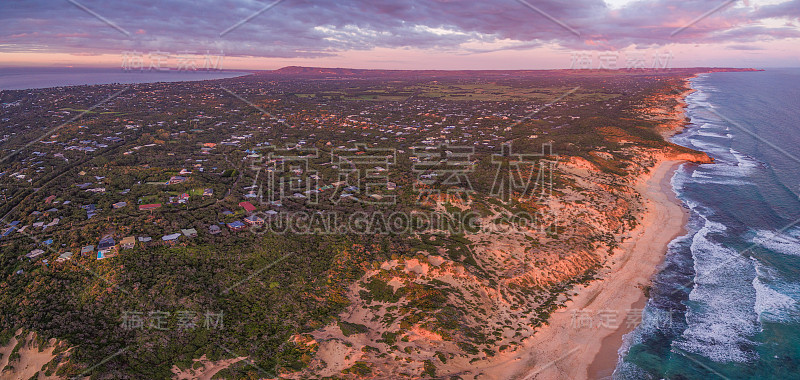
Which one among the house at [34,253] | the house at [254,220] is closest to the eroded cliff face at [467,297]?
the house at [254,220]

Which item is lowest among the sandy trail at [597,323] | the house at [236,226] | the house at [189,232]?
A: the sandy trail at [597,323]

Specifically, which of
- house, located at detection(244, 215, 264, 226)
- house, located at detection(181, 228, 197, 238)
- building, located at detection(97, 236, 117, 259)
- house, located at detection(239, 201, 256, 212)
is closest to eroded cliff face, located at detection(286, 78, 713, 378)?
house, located at detection(244, 215, 264, 226)

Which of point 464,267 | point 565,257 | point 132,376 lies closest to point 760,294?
point 565,257

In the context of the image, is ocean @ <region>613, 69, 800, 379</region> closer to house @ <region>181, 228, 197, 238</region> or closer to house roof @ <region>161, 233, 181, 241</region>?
house @ <region>181, 228, 197, 238</region>

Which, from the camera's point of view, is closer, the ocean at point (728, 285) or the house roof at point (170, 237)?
the ocean at point (728, 285)

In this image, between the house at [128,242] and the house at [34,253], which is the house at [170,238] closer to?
→ the house at [128,242]

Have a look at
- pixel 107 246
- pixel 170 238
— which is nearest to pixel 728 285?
pixel 170 238

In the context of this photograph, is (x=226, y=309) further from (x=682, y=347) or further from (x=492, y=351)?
(x=682, y=347)
